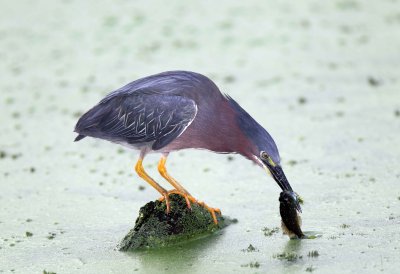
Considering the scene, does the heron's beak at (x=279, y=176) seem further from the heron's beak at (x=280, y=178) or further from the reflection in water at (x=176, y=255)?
the reflection in water at (x=176, y=255)

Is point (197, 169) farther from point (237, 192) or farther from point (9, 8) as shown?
point (9, 8)

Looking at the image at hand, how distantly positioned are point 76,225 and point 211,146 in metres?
1.24

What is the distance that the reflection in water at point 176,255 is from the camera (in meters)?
5.81

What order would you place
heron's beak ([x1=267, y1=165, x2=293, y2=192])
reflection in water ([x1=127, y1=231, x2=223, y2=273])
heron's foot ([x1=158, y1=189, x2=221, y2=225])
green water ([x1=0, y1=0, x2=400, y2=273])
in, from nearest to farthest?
reflection in water ([x1=127, y1=231, x2=223, y2=273]) < green water ([x1=0, y1=0, x2=400, y2=273]) < heron's beak ([x1=267, y1=165, x2=293, y2=192]) < heron's foot ([x1=158, y1=189, x2=221, y2=225])

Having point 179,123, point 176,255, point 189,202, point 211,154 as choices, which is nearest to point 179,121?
point 179,123

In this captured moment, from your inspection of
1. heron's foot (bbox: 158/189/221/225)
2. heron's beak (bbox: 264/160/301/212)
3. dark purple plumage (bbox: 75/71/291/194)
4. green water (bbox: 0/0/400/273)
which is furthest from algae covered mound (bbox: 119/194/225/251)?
heron's beak (bbox: 264/160/301/212)

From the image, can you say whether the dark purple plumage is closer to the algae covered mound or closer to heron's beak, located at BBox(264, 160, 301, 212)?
heron's beak, located at BBox(264, 160, 301, 212)

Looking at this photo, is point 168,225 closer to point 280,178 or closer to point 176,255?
point 176,255

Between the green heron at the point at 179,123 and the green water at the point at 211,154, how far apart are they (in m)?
0.54

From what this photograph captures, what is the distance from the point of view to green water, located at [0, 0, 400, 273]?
20.0 ft

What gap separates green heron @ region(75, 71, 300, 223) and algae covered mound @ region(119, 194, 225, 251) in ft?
0.19

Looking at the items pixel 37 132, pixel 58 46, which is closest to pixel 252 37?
pixel 58 46

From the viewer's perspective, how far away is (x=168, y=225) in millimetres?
6309

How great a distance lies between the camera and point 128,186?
7.79 m
